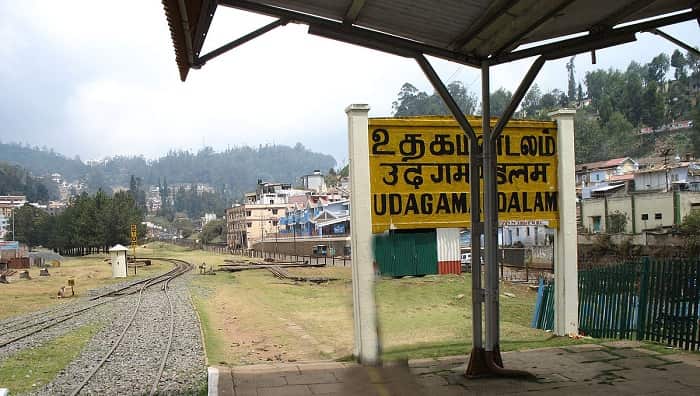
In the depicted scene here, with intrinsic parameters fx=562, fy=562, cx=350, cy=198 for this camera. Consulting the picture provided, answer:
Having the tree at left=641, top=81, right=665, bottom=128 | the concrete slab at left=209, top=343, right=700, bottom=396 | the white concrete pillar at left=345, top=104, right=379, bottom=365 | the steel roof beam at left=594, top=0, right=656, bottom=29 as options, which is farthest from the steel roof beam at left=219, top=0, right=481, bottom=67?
the tree at left=641, top=81, right=665, bottom=128

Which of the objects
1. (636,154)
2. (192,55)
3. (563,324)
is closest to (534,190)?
(563,324)

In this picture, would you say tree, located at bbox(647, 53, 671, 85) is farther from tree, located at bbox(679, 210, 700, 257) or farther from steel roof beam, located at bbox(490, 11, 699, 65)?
steel roof beam, located at bbox(490, 11, 699, 65)

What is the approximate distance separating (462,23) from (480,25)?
19 centimetres

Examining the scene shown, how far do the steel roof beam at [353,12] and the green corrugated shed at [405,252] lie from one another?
3464 millimetres

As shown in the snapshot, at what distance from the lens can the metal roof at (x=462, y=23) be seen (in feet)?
18.1

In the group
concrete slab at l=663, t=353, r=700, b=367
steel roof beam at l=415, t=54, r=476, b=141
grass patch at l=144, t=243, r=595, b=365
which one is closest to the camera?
steel roof beam at l=415, t=54, r=476, b=141

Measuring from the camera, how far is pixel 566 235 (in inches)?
380

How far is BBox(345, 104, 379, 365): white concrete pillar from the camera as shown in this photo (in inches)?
314

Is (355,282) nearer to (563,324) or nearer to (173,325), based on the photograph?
(563,324)

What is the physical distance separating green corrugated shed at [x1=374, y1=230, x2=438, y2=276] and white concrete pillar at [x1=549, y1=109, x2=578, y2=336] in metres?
2.22

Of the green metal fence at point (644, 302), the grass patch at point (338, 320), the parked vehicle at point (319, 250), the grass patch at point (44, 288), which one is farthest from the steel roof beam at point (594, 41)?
the parked vehicle at point (319, 250)

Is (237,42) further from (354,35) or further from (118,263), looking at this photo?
(118,263)

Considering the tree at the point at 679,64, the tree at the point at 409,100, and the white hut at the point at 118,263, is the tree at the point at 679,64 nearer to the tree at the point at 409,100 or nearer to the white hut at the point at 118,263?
the tree at the point at 409,100

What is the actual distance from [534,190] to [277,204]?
93256 millimetres
